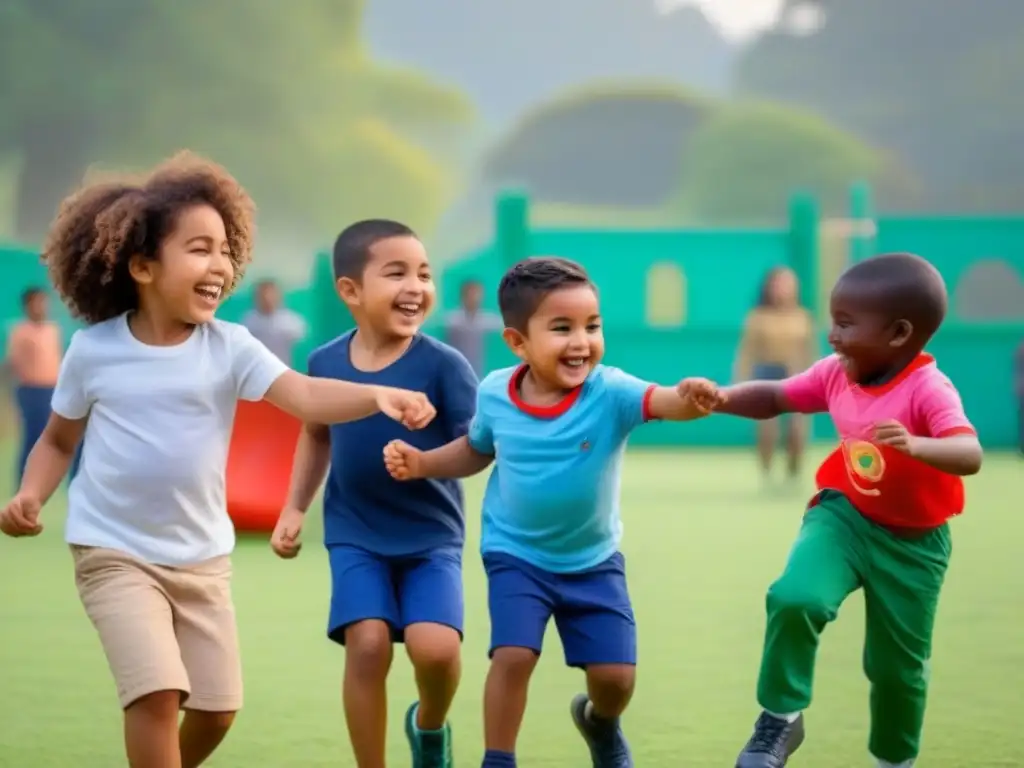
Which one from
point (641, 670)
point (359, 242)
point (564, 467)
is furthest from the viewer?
point (641, 670)

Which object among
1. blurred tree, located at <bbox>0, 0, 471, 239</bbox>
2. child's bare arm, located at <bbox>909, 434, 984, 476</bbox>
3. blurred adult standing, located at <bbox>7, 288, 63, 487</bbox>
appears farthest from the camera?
blurred tree, located at <bbox>0, 0, 471, 239</bbox>

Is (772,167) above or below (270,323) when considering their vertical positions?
above

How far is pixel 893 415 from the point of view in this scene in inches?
173

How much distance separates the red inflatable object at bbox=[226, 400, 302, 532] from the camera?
10.4 metres

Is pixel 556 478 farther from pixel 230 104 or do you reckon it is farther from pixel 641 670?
pixel 230 104

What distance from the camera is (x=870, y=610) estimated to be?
4555 mm

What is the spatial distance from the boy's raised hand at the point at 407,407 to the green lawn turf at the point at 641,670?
1.42m

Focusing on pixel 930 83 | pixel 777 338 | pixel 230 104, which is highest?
pixel 930 83

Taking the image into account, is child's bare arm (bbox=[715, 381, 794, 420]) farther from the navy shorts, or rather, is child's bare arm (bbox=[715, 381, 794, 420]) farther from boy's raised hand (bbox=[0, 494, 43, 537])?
boy's raised hand (bbox=[0, 494, 43, 537])

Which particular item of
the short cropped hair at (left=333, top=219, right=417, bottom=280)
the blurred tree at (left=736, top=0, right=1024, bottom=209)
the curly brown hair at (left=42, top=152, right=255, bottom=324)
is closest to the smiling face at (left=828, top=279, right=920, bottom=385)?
the short cropped hair at (left=333, top=219, right=417, bottom=280)

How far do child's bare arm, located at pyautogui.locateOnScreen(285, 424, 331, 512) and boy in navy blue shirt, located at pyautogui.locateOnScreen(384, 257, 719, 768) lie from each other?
1.19 feet

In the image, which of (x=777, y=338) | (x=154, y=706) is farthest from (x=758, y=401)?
(x=777, y=338)

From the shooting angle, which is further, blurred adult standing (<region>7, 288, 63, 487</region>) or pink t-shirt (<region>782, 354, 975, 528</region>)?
blurred adult standing (<region>7, 288, 63, 487</region>)

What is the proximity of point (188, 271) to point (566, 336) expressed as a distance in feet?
3.14
